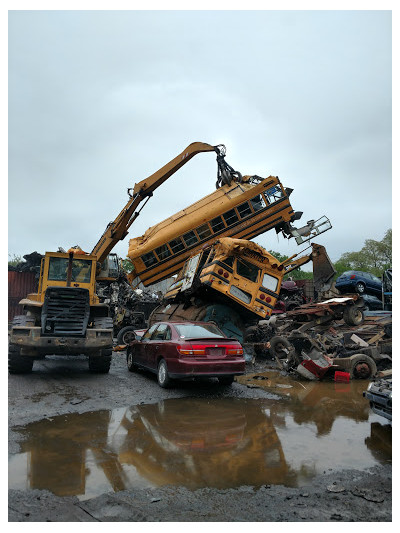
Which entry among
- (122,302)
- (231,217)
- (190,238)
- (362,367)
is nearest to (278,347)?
(362,367)

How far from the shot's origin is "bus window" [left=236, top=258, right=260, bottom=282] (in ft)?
39.5

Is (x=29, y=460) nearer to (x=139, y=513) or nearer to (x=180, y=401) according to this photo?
(x=139, y=513)

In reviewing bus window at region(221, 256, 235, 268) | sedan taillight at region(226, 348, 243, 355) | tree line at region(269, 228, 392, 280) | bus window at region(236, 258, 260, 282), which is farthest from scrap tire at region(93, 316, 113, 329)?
tree line at region(269, 228, 392, 280)

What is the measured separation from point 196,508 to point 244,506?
0.41 metres

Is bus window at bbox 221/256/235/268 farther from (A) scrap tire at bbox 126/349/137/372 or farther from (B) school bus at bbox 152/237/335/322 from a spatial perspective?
(A) scrap tire at bbox 126/349/137/372

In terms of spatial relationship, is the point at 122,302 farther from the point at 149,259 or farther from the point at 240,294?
the point at 240,294

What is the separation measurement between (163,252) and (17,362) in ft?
27.1

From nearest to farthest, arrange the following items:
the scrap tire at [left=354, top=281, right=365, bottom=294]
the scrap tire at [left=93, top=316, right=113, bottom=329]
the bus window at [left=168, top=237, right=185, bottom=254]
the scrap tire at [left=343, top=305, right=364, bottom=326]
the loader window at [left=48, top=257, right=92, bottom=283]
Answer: the scrap tire at [left=93, top=316, right=113, bottom=329]
the loader window at [left=48, top=257, right=92, bottom=283]
the scrap tire at [left=343, top=305, right=364, bottom=326]
the bus window at [left=168, top=237, right=185, bottom=254]
the scrap tire at [left=354, top=281, right=365, bottom=294]

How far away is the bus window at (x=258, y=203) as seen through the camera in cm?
1586

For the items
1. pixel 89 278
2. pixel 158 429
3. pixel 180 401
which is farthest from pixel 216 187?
pixel 158 429

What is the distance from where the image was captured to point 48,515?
3297 mm

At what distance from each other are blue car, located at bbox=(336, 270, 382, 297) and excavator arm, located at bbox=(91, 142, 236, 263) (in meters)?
9.30

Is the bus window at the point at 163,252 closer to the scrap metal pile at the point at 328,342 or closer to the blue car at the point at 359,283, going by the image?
the scrap metal pile at the point at 328,342

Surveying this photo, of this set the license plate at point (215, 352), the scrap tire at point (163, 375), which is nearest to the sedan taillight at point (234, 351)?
the license plate at point (215, 352)
